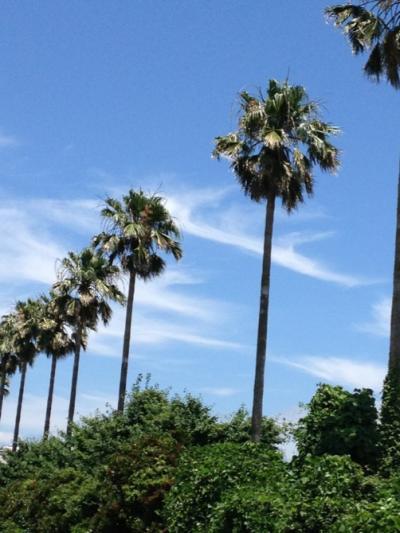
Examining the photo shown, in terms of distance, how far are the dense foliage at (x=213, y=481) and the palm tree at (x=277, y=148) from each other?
26.6 feet

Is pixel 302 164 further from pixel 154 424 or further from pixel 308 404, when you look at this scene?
pixel 308 404

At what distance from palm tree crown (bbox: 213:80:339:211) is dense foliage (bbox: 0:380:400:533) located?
27.0 ft

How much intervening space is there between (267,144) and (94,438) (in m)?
12.7

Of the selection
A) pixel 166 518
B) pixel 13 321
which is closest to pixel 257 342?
pixel 166 518

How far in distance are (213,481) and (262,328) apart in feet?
45.3

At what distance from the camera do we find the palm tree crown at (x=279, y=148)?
31.6 m

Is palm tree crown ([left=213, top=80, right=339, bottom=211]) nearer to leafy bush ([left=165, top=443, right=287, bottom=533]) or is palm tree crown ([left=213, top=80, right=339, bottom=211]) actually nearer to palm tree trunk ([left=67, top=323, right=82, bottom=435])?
leafy bush ([left=165, top=443, right=287, bottom=533])

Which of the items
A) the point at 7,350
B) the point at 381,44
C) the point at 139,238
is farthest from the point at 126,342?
the point at 7,350

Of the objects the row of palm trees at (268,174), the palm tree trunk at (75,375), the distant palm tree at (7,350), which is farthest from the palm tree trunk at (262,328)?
the distant palm tree at (7,350)

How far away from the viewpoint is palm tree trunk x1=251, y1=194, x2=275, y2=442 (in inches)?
1121

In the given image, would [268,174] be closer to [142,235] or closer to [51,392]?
[142,235]

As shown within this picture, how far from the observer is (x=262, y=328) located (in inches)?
1174

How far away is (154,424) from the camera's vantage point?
29734 mm

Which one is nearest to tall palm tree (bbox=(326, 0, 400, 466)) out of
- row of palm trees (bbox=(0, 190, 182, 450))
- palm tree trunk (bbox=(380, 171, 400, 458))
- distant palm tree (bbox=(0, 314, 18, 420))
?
palm tree trunk (bbox=(380, 171, 400, 458))
